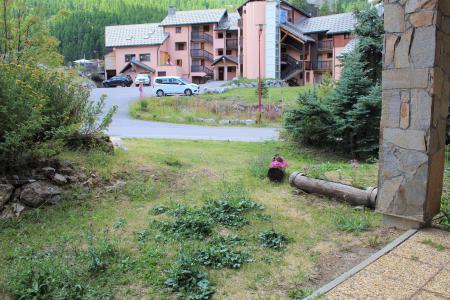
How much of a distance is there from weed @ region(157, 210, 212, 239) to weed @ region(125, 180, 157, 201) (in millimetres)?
1263

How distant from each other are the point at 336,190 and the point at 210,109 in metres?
18.8

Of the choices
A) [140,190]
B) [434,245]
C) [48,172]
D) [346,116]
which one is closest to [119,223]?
[140,190]

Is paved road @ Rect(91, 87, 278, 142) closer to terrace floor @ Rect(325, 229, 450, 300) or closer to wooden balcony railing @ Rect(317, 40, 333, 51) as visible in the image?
terrace floor @ Rect(325, 229, 450, 300)

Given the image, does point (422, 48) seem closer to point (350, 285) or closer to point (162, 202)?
point (350, 285)

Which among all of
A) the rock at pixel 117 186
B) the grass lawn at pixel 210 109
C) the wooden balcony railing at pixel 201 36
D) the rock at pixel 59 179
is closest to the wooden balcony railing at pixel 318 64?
the wooden balcony railing at pixel 201 36

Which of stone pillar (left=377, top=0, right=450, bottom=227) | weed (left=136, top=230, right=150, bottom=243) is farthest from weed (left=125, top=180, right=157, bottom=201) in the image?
stone pillar (left=377, top=0, right=450, bottom=227)

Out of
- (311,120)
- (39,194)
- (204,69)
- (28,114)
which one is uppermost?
(204,69)

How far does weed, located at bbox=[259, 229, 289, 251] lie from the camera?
5067mm

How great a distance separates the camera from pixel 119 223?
580 centimetres

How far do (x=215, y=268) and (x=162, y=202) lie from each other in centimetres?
239

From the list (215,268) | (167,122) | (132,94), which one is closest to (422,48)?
(215,268)

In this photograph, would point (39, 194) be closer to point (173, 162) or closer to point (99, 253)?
point (99, 253)

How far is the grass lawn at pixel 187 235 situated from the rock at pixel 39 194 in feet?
0.60

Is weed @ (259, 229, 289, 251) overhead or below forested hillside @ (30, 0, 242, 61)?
below
